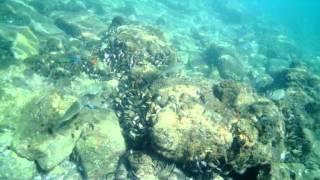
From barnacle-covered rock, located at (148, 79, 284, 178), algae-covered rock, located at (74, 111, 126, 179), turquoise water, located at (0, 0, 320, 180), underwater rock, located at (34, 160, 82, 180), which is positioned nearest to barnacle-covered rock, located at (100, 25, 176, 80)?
turquoise water, located at (0, 0, 320, 180)

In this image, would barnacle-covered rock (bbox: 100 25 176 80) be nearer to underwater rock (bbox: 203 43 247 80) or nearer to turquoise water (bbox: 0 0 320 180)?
turquoise water (bbox: 0 0 320 180)

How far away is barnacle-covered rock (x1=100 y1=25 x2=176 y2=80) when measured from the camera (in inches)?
453

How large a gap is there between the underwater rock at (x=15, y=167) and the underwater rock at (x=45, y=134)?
0.14 meters

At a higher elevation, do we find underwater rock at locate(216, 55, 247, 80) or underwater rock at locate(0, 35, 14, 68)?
underwater rock at locate(216, 55, 247, 80)

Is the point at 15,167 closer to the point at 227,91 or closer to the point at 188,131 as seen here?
the point at 188,131

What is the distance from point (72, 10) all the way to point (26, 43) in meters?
7.92

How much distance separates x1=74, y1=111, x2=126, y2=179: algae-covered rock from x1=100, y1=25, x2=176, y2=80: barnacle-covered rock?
94.9 inches

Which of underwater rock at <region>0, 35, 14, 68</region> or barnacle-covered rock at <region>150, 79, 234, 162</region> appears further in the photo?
underwater rock at <region>0, 35, 14, 68</region>

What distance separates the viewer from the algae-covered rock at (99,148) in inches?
337

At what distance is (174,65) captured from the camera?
13.6 m

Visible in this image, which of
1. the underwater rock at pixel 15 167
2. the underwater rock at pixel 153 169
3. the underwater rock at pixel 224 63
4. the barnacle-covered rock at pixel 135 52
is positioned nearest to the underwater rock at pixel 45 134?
the underwater rock at pixel 15 167

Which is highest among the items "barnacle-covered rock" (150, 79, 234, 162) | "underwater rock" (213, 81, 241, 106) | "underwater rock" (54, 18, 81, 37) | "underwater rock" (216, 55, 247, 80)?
"underwater rock" (213, 81, 241, 106)

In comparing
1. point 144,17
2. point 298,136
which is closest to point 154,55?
point 298,136

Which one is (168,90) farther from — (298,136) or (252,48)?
(252,48)
